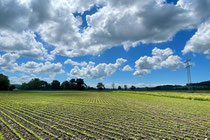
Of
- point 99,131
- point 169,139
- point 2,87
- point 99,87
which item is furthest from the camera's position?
point 99,87

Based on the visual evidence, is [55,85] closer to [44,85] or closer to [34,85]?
[44,85]

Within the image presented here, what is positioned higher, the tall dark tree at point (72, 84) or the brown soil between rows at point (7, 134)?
the tall dark tree at point (72, 84)

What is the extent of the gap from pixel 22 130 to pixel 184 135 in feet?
39.8

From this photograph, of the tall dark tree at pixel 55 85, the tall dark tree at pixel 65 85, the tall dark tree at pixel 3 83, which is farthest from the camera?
the tall dark tree at pixel 65 85

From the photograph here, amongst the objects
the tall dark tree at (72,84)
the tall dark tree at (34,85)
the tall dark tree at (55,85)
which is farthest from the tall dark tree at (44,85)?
the tall dark tree at (72,84)

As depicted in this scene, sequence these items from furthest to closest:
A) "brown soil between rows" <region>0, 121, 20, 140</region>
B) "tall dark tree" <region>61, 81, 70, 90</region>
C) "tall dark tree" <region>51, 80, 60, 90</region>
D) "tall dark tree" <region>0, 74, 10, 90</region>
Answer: "tall dark tree" <region>61, 81, 70, 90</region> < "tall dark tree" <region>51, 80, 60, 90</region> < "tall dark tree" <region>0, 74, 10, 90</region> < "brown soil between rows" <region>0, 121, 20, 140</region>

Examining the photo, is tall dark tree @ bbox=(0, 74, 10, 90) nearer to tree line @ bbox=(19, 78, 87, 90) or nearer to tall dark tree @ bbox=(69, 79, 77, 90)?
tree line @ bbox=(19, 78, 87, 90)

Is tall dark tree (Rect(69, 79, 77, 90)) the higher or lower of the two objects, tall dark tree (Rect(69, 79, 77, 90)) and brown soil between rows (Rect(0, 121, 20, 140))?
the higher

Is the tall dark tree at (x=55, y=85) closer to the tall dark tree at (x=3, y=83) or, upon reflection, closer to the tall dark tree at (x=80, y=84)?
the tall dark tree at (x=80, y=84)

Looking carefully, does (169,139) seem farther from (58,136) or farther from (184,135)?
(58,136)

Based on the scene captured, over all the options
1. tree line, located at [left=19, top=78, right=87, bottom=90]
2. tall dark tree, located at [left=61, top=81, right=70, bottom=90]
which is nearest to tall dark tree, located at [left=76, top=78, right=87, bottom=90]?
tree line, located at [left=19, top=78, right=87, bottom=90]

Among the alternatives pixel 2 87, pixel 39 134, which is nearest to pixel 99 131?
pixel 39 134

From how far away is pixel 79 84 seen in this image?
159250mm

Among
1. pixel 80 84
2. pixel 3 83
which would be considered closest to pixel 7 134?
pixel 3 83
